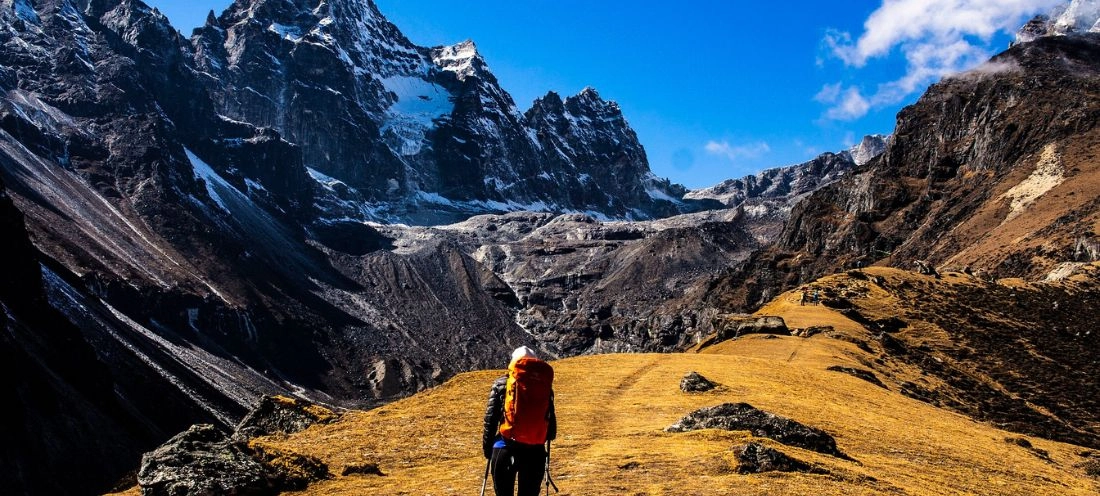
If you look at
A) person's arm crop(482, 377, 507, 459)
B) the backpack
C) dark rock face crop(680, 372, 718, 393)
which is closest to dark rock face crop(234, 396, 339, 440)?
person's arm crop(482, 377, 507, 459)

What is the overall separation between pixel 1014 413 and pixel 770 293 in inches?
4289

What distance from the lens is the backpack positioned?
49.4 ft

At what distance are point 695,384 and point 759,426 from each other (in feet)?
32.1

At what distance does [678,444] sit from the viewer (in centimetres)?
2188

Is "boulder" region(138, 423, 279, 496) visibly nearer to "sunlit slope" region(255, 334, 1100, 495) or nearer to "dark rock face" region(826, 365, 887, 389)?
"sunlit slope" region(255, 334, 1100, 495)

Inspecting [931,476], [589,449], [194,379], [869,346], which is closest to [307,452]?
[589,449]

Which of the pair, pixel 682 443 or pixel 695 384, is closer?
pixel 682 443

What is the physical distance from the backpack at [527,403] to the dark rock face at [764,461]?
19.6ft

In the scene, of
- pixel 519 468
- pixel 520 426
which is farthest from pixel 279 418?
pixel 520 426

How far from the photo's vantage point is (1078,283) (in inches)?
2790

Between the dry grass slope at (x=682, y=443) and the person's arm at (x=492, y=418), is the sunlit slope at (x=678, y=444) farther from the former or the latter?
the person's arm at (x=492, y=418)

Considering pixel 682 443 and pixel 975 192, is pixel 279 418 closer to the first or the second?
pixel 682 443

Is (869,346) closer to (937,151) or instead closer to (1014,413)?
(1014,413)

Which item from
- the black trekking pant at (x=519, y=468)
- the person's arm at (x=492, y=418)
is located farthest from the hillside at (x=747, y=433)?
the person's arm at (x=492, y=418)
